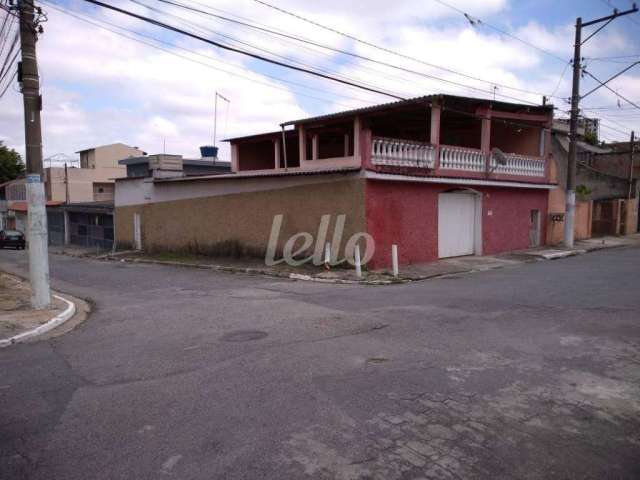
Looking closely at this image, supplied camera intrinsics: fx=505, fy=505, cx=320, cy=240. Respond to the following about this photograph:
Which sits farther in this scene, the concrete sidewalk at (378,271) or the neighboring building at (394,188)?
the neighboring building at (394,188)

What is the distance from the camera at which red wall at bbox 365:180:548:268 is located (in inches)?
568

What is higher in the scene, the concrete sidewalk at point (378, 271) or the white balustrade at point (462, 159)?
the white balustrade at point (462, 159)

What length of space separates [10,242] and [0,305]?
28859 millimetres

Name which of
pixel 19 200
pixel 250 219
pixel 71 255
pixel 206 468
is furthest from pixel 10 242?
pixel 206 468

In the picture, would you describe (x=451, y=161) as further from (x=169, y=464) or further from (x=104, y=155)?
(x=104, y=155)

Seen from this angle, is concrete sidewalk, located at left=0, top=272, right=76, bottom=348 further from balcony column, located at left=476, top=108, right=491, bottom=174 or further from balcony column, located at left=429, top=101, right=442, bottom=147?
balcony column, located at left=476, top=108, right=491, bottom=174

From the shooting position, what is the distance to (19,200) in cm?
4875

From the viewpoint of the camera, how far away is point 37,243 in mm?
9320

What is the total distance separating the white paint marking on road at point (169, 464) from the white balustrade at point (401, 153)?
11664 mm

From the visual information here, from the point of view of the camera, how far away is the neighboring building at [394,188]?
14.7 meters

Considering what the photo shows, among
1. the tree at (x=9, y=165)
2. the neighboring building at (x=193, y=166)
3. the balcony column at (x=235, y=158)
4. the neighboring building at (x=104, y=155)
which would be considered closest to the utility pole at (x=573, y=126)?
the balcony column at (x=235, y=158)

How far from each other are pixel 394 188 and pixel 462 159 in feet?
11.7

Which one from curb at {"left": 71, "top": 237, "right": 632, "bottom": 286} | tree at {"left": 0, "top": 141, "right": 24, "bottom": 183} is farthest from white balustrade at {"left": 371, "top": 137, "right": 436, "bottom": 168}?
tree at {"left": 0, "top": 141, "right": 24, "bottom": 183}

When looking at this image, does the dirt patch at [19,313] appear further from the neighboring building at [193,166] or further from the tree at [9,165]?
the tree at [9,165]
